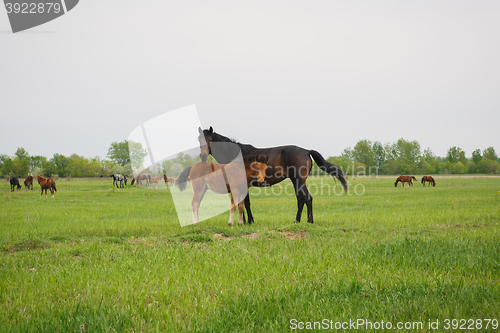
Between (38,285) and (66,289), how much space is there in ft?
1.81

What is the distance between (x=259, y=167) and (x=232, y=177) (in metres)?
1.00

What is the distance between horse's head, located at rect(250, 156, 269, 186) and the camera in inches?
407

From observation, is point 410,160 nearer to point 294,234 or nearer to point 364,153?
point 364,153

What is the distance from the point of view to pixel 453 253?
19.9ft

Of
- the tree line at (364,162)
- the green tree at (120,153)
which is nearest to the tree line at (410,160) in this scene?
the tree line at (364,162)

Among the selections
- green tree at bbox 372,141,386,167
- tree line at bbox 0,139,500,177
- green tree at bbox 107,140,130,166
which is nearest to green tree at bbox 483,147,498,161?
tree line at bbox 0,139,500,177

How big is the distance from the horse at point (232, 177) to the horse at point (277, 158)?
297 millimetres

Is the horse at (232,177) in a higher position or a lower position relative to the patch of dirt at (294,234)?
higher

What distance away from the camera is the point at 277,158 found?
11.0m

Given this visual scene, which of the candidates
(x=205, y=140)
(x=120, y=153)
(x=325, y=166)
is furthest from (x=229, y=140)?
(x=120, y=153)

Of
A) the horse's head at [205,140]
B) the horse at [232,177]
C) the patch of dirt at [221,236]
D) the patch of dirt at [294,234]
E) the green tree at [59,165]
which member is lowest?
the patch of dirt at [294,234]

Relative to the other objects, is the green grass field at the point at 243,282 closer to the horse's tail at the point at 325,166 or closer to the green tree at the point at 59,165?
the horse's tail at the point at 325,166

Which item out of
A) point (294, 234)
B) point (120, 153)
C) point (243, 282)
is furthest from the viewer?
point (120, 153)

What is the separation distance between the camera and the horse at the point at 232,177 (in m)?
10.4
